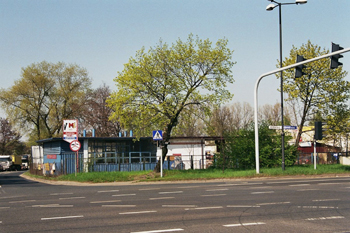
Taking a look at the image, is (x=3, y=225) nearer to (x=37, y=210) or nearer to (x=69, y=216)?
(x=69, y=216)

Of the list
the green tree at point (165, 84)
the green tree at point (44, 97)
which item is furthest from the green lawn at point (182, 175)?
the green tree at point (44, 97)

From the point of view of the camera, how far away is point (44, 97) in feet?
191

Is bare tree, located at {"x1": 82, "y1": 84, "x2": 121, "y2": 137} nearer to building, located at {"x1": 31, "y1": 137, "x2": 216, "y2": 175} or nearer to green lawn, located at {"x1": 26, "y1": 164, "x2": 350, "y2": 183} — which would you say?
building, located at {"x1": 31, "y1": 137, "x2": 216, "y2": 175}

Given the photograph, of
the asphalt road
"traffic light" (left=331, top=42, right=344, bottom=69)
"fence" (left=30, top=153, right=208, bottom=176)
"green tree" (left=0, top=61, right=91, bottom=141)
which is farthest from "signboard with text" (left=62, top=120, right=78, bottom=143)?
"green tree" (left=0, top=61, right=91, bottom=141)

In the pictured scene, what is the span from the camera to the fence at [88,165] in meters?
33.8

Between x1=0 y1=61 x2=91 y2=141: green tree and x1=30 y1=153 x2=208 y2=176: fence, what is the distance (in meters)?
17.0

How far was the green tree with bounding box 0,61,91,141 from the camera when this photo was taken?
→ 2248 inches

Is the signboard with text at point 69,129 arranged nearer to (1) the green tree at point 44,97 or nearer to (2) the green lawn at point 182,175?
(2) the green lawn at point 182,175

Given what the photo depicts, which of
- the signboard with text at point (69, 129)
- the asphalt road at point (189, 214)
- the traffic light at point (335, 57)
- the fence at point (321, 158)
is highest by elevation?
the traffic light at point (335, 57)

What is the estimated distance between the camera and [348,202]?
1339 centimetres

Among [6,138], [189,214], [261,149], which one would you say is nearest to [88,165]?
[261,149]

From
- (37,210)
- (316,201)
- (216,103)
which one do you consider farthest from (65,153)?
(316,201)

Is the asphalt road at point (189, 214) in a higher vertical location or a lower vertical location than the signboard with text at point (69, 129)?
lower

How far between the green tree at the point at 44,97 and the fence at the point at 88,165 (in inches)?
670
